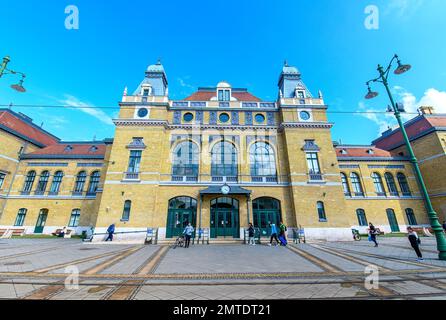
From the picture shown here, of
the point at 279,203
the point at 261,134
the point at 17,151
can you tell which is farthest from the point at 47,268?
the point at 17,151

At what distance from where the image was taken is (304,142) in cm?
2000

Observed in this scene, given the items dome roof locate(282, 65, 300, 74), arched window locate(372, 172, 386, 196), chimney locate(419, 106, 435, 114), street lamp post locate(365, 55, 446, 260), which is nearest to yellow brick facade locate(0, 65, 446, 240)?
arched window locate(372, 172, 386, 196)

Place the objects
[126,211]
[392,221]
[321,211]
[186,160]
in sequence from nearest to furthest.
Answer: [126,211]
[321,211]
[186,160]
[392,221]

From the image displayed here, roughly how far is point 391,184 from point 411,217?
446 centimetres

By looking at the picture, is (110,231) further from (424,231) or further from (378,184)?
(424,231)

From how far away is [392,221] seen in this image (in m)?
23.0

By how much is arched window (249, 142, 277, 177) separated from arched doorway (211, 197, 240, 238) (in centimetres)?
413

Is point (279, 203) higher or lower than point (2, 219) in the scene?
higher

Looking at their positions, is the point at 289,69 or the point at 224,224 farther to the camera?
the point at 289,69

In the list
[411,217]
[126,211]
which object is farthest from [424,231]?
[126,211]

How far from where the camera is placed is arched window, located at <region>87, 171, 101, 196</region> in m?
23.7

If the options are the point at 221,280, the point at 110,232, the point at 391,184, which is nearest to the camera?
the point at 221,280
